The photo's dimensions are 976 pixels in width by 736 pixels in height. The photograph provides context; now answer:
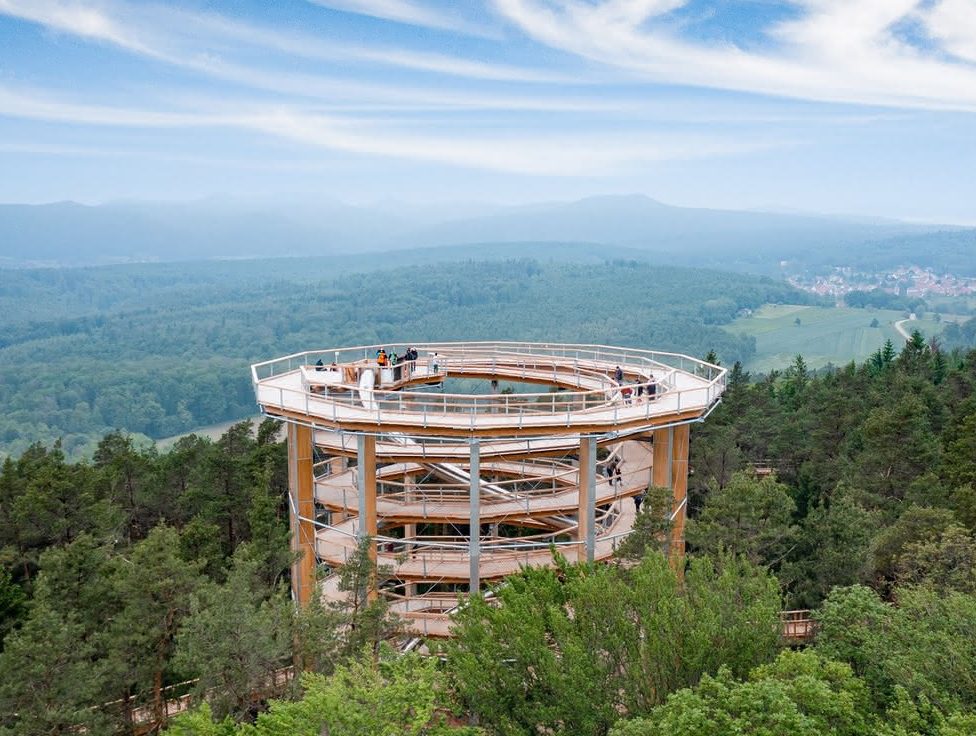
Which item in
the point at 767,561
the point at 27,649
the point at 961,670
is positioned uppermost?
the point at 961,670

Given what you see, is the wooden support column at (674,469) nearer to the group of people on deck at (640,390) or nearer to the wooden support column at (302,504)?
the group of people on deck at (640,390)

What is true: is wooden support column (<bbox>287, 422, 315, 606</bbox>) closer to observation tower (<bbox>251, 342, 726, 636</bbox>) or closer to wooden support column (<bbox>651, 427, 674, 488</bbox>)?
observation tower (<bbox>251, 342, 726, 636</bbox>)

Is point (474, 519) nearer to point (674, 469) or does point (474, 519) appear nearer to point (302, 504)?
point (302, 504)

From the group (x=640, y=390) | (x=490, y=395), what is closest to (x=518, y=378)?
(x=640, y=390)

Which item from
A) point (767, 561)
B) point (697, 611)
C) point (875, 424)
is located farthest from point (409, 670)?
point (875, 424)

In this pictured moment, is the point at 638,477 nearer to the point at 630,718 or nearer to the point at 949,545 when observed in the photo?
the point at 949,545
